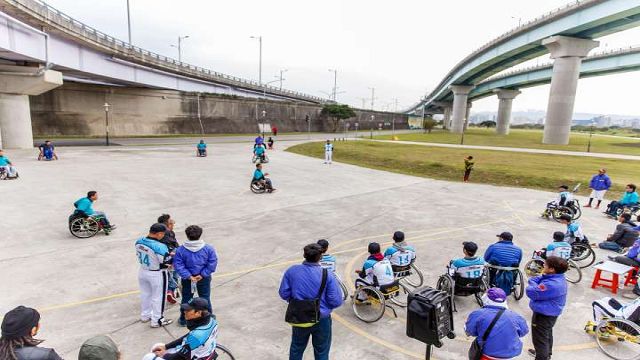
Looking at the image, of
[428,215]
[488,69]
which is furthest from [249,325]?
[488,69]

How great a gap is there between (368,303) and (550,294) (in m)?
3.24

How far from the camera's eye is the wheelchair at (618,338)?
231 inches

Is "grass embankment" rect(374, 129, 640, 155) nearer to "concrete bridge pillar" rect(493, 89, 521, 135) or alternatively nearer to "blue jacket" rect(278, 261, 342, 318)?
"concrete bridge pillar" rect(493, 89, 521, 135)

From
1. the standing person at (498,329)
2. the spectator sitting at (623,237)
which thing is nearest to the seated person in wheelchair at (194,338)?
the standing person at (498,329)

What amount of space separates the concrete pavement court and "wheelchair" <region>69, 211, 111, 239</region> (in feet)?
1.05

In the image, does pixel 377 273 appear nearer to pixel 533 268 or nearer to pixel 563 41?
pixel 533 268

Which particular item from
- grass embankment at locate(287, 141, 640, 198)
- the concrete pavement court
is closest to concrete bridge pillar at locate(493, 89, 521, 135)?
grass embankment at locate(287, 141, 640, 198)

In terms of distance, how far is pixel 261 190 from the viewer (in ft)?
58.0

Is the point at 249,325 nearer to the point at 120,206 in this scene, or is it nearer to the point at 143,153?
the point at 120,206

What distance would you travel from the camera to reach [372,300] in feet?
23.0

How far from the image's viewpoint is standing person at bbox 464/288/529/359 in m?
4.38

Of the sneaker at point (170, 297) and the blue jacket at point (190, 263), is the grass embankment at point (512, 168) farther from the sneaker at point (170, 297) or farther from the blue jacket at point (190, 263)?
the blue jacket at point (190, 263)

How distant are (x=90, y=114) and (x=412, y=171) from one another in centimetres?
4361

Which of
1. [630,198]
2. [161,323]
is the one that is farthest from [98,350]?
[630,198]
